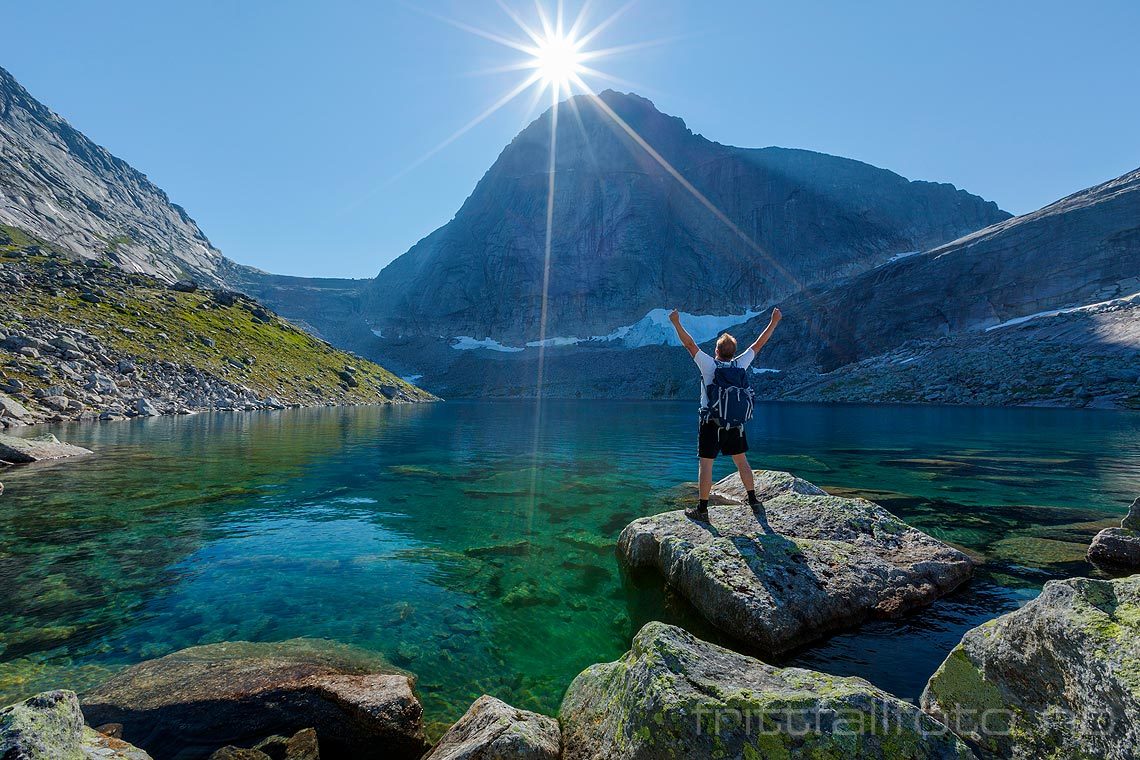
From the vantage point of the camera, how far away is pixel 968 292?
5256 inches

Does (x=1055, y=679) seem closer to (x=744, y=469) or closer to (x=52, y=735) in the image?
(x=744, y=469)

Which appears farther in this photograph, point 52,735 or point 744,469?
point 744,469

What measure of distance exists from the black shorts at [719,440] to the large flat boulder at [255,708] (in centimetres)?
607

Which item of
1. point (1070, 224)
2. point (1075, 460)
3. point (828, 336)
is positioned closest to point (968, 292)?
point (1070, 224)

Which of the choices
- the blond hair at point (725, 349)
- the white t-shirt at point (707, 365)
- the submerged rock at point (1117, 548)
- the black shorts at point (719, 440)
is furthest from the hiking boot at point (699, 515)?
the submerged rock at point (1117, 548)

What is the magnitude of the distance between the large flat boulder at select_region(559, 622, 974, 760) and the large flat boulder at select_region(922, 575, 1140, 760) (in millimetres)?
958

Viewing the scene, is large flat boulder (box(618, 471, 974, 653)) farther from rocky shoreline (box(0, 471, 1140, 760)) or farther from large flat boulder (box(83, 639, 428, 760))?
large flat boulder (box(83, 639, 428, 760))

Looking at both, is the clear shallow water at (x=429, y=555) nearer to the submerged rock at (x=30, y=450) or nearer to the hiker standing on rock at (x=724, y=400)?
the submerged rock at (x=30, y=450)

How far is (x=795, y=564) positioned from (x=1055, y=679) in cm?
386

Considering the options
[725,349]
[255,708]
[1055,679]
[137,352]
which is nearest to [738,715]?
[1055,679]

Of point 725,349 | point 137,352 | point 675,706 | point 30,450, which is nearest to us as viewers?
point 675,706

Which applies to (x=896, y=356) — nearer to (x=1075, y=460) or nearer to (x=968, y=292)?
(x=968, y=292)

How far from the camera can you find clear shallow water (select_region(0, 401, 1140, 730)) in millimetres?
7074

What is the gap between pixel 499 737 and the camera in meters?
4.34
